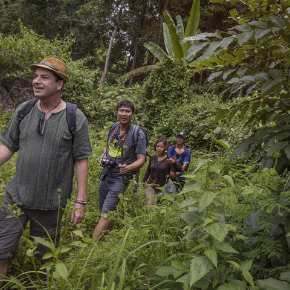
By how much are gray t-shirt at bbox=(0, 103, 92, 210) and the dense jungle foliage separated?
405 millimetres

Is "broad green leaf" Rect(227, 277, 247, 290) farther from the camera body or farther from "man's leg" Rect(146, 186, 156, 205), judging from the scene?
the camera body

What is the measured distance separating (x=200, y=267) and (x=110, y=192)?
7.43ft

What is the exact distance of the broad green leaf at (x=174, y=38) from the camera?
10.4m

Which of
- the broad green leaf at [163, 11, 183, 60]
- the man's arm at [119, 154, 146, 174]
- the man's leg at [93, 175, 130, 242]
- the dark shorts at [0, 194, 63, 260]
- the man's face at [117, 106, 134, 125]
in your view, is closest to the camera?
the dark shorts at [0, 194, 63, 260]

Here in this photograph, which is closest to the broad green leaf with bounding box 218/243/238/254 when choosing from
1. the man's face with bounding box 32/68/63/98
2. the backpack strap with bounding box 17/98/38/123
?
the man's face with bounding box 32/68/63/98

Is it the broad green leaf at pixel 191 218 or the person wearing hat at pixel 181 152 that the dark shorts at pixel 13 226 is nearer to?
the broad green leaf at pixel 191 218

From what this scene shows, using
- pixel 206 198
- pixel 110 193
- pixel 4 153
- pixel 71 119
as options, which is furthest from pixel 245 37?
pixel 110 193

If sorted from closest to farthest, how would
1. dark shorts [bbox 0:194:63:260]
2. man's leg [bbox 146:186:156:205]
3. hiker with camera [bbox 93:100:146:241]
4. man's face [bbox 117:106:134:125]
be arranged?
dark shorts [bbox 0:194:63:260], man's leg [bbox 146:186:156:205], hiker with camera [bbox 93:100:146:241], man's face [bbox 117:106:134:125]

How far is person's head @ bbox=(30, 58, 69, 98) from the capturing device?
85.7 inches

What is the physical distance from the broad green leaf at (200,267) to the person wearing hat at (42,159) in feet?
4.25

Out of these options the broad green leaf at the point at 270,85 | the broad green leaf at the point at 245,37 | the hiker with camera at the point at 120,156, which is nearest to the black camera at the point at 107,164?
the hiker with camera at the point at 120,156

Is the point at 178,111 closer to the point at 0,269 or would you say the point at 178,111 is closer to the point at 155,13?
the point at 0,269

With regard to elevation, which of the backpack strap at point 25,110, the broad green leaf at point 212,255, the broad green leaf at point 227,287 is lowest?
the broad green leaf at point 227,287

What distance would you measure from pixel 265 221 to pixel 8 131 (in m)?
2.16
